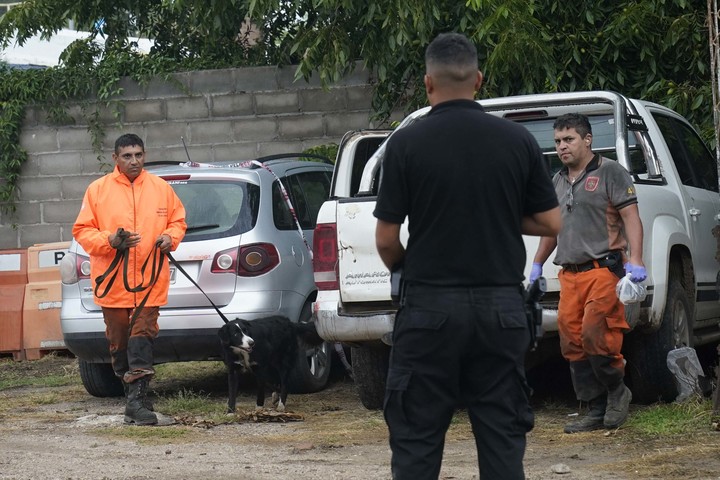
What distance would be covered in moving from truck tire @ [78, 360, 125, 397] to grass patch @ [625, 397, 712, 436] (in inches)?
165

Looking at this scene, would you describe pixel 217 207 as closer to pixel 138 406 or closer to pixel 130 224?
pixel 130 224

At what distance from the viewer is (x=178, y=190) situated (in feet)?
30.8

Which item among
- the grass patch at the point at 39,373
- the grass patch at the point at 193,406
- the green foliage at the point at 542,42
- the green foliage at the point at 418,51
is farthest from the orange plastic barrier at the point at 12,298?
the green foliage at the point at 542,42

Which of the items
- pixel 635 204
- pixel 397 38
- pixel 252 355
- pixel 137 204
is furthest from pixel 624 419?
pixel 397 38

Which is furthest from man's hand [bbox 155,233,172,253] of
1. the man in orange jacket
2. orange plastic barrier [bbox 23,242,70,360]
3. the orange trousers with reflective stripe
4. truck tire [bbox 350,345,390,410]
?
orange plastic barrier [bbox 23,242,70,360]

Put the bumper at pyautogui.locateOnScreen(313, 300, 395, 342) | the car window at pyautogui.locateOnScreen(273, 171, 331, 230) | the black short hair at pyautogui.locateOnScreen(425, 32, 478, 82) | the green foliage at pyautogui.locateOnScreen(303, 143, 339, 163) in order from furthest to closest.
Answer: the green foliage at pyautogui.locateOnScreen(303, 143, 339, 163)
the car window at pyautogui.locateOnScreen(273, 171, 331, 230)
the bumper at pyautogui.locateOnScreen(313, 300, 395, 342)
the black short hair at pyautogui.locateOnScreen(425, 32, 478, 82)

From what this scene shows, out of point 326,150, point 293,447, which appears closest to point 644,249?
point 293,447

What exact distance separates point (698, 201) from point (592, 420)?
225 cm

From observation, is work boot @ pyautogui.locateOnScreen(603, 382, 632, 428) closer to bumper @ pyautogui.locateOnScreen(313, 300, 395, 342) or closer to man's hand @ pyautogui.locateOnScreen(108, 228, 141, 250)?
A: bumper @ pyautogui.locateOnScreen(313, 300, 395, 342)

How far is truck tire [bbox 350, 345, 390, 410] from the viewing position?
8.33 m

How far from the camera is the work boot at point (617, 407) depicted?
740cm

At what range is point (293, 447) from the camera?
24.0 feet

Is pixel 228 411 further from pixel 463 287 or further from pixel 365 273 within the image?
pixel 463 287

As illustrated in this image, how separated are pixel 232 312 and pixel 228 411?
71cm
